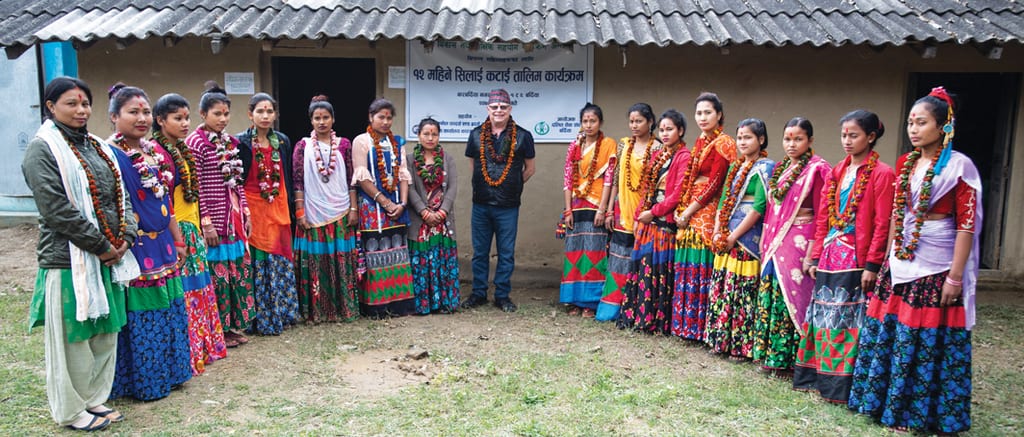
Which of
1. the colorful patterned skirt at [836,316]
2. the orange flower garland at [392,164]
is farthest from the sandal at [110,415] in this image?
the colorful patterned skirt at [836,316]

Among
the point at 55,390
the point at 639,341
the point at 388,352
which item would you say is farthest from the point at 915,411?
the point at 55,390

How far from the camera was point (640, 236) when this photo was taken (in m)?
5.54

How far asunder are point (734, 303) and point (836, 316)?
2.83 feet

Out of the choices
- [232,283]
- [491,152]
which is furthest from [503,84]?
[232,283]

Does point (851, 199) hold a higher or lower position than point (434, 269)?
higher

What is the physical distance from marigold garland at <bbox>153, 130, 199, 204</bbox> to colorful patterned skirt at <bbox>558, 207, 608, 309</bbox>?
299cm

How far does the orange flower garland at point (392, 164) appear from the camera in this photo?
5.68m

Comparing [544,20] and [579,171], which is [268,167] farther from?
[544,20]

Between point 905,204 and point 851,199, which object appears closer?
point 905,204

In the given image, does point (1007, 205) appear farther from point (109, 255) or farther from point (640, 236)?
point (109, 255)

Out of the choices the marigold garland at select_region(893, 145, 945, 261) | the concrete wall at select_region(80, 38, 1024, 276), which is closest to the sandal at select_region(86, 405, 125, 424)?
the concrete wall at select_region(80, 38, 1024, 276)

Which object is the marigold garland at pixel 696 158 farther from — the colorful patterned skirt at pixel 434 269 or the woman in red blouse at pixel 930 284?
the colorful patterned skirt at pixel 434 269

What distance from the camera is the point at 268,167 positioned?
5203 mm

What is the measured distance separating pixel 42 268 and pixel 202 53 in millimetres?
3638
